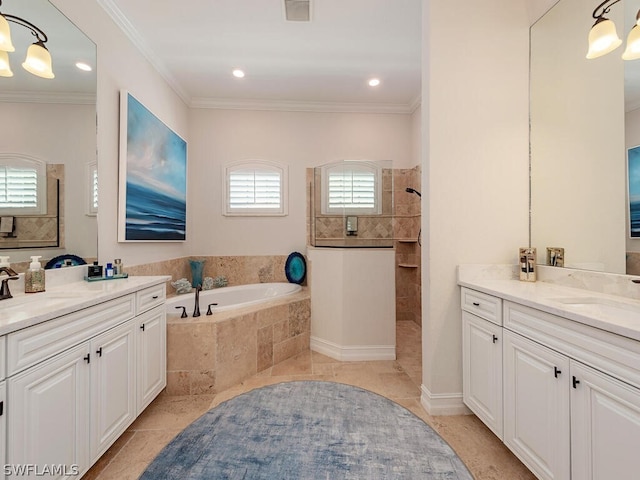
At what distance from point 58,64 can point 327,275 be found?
254cm

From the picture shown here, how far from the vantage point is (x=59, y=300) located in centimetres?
140

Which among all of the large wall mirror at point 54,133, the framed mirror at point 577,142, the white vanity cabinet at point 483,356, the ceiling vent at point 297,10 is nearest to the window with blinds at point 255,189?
the ceiling vent at point 297,10

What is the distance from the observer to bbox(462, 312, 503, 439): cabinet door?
1636 mm

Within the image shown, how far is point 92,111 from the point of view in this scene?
202 centimetres

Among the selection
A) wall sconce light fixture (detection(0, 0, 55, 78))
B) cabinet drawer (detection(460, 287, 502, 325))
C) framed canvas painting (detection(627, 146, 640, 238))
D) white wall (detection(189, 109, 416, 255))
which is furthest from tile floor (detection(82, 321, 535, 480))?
wall sconce light fixture (detection(0, 0, 55, 78))

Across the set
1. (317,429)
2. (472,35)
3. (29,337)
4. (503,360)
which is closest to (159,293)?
(29,337)

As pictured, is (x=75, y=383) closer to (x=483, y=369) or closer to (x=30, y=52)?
(x=30, y=52)

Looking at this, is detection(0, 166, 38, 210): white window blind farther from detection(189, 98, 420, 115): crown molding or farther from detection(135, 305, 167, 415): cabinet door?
detection(189, 98, 420, 115): crown molding

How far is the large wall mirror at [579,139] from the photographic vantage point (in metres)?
1.57

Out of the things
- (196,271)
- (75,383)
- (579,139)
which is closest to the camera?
(75,383)

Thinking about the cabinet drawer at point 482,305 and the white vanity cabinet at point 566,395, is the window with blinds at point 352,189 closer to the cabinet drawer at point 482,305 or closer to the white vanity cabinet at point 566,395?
the cabinet drawer at point 482,305

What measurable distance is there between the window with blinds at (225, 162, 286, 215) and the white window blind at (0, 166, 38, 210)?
7.53 feet

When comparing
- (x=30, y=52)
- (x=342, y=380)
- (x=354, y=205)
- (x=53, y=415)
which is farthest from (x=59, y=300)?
(x=354, y=205)

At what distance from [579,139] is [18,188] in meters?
3.20
